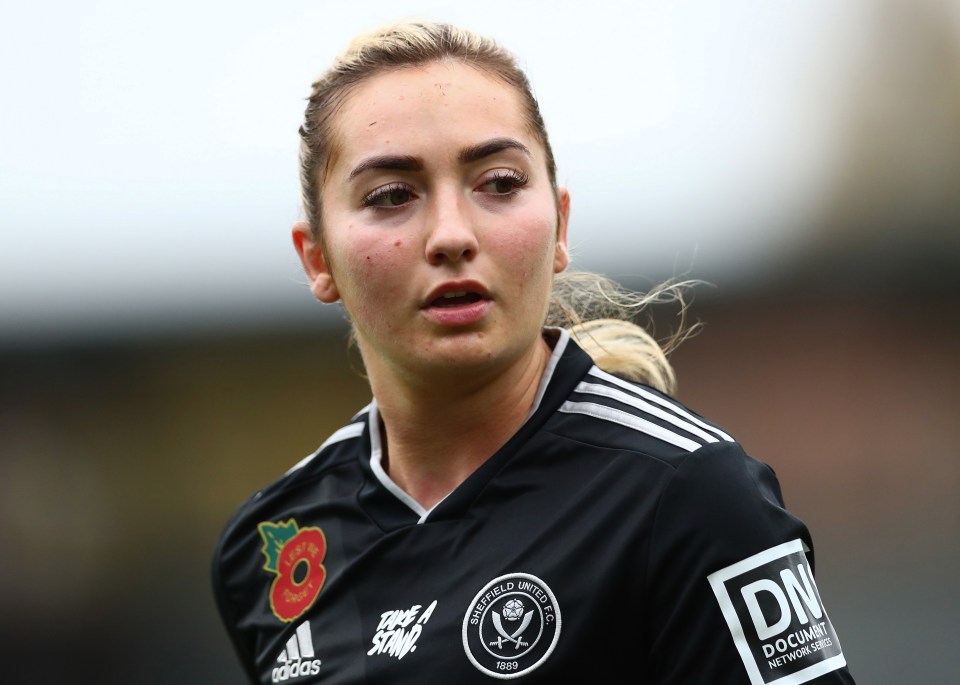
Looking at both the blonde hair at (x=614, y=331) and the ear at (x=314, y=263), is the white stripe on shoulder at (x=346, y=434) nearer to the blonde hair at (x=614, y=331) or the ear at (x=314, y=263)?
the ear at (x=314, y=263)

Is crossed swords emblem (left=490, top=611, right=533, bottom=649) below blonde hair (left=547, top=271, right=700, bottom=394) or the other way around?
A: below

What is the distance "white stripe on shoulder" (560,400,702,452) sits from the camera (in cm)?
244

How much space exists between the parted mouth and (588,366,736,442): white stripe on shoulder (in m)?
0.41

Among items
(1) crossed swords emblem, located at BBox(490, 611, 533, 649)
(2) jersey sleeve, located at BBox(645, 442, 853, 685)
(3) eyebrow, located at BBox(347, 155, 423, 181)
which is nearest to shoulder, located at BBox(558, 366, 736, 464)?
(2) jersey sleeve, located at BBox(645, 442, 853, 685)

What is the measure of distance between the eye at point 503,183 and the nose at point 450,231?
0.08 m

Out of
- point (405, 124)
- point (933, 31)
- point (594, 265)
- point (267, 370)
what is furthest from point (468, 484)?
point (933, 31)

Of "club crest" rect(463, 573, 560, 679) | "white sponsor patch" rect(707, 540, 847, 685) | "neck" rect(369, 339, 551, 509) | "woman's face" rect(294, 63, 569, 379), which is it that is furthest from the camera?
"neck" rect(369, 339, 551, 509)

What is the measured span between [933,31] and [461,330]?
24.6 meters

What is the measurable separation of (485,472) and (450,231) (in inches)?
21.4

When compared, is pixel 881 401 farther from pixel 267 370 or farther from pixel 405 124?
pixel 405 124

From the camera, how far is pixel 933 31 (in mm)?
24500

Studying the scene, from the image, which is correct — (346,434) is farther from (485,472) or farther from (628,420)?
(628,420)

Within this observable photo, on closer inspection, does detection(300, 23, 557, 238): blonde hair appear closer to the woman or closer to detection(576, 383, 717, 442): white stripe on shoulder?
the woman

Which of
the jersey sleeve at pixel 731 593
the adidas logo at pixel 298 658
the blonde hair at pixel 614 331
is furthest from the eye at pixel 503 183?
the adidas logo at pixel 298 658
